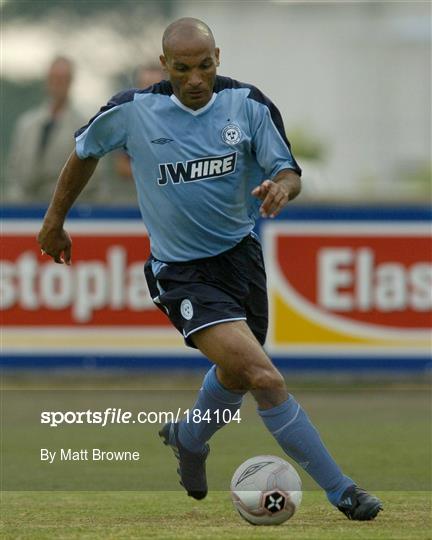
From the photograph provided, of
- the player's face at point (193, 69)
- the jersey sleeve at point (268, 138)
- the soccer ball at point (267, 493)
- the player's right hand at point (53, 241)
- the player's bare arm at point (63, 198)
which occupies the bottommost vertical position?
the soccer ball at point (267, 493)

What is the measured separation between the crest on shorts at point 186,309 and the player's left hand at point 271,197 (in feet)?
2.45

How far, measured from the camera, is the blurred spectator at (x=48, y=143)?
12.9 m

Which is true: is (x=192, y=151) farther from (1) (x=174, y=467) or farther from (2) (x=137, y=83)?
(2) (x=137, y=83)

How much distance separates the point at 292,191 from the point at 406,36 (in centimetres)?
697

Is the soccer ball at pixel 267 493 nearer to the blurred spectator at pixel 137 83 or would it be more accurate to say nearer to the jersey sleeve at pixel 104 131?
the jersey sleeve at pixel 104 131

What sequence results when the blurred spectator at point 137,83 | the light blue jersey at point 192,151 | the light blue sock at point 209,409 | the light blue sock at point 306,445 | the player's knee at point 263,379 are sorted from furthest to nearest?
the blurred spectator at point 137,83
the light blue sock at point 209,409
the light blue jersey at point 192,151
the light blue sock at point 306,445
the player's knee at point 263,379

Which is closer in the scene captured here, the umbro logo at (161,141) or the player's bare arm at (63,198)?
the umbro logo at (161,141)

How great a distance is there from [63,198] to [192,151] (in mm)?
685

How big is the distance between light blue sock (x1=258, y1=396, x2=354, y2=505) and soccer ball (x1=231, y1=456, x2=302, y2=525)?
108mm

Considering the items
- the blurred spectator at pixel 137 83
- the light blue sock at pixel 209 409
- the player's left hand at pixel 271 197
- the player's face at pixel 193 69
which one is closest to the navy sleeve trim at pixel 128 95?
the player's face at pixel 193 69

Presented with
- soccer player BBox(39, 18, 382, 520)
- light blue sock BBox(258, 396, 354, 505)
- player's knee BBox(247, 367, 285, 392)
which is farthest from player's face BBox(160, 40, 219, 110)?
light blue sock BBox(258, 396, 354, 505)

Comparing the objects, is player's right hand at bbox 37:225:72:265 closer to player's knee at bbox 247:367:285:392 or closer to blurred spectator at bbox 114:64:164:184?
player's knee at bbox 247:367:285:392

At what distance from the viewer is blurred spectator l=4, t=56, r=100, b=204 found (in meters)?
12.9

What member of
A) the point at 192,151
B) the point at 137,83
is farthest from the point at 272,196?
the point at 137,83
